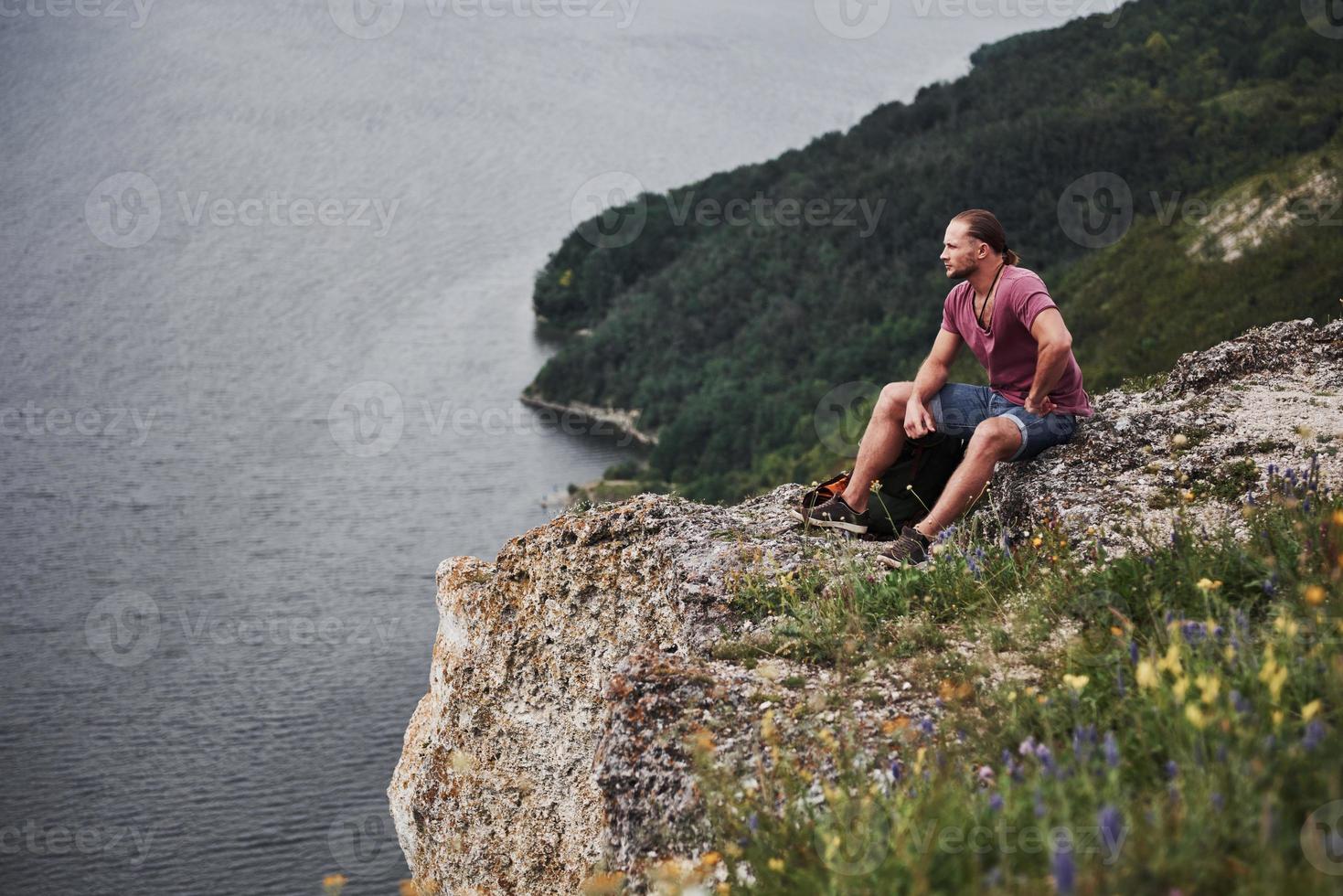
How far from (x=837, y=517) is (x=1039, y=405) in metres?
1.27

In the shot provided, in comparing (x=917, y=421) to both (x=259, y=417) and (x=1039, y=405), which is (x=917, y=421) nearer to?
(x=1039, y=405)

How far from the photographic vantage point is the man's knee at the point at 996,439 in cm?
573

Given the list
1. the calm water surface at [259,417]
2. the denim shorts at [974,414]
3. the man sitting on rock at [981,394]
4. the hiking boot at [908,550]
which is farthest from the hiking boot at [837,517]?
the calm water surface at [259,417]

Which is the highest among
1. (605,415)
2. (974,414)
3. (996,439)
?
(974,414)

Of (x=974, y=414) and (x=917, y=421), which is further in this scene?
(x=974, y=414)

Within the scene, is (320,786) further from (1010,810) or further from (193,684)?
(1010,810)

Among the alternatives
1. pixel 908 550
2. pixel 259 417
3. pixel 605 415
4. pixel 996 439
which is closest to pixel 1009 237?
pixel 605 415

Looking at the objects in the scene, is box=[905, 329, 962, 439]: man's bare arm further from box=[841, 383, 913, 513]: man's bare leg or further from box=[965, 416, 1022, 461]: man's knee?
box=[965, 416, 1022, 461]: man's knee

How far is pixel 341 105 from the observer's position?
19888cm

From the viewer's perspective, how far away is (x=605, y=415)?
103938mm

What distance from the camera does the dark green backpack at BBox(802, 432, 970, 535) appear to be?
6172mm

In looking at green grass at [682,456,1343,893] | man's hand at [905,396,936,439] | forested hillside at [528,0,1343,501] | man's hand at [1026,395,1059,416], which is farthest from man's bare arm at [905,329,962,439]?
forested hillside at [528,0,1343,501]

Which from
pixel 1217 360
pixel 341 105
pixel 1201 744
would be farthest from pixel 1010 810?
pixel 341 105

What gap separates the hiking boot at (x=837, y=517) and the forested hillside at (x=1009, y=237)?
29.9m
